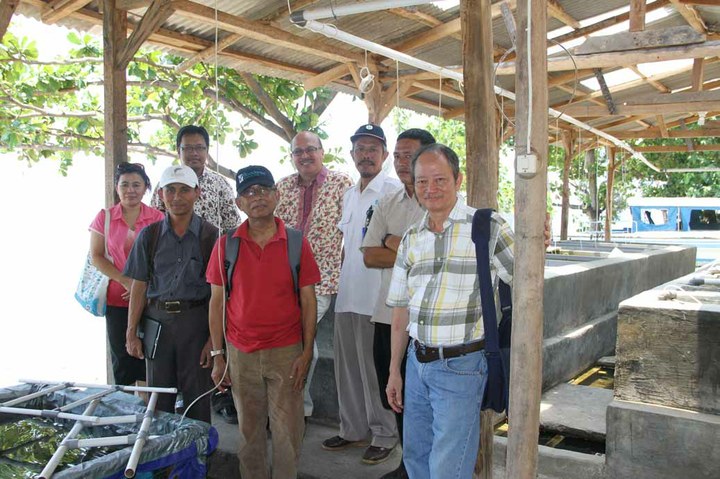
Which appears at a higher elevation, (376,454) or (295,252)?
(295,252)

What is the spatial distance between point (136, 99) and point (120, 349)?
23.8ft

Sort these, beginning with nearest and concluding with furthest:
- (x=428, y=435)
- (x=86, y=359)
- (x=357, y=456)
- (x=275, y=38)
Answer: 1. (x=428, y=435)
2. (x=357, y=456)
3. (x=275, y=38)
4. (x=86, y=359)

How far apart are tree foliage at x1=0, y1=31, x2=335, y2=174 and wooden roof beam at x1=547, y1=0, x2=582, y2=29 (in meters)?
3.75

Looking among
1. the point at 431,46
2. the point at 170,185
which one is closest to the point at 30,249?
→ the point at 431,46

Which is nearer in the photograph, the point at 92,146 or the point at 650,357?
the point at 650,357

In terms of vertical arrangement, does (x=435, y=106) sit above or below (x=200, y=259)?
above

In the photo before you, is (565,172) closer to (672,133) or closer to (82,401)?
(672,133)

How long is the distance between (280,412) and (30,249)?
19.2m

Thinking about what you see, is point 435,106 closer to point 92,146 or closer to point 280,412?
point 92,146

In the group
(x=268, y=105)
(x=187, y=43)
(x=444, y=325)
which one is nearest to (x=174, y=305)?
(x=444, y=325)

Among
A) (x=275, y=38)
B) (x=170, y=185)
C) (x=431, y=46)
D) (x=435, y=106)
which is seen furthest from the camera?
(x=435, y=106)

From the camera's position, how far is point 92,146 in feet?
33.7

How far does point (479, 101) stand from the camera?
2.90 m

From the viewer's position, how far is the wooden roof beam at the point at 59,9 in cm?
475
